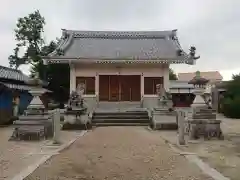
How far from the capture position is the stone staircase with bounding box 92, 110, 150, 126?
21.7m

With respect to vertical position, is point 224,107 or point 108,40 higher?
point 108,40

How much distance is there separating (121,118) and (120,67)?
6.16 meters

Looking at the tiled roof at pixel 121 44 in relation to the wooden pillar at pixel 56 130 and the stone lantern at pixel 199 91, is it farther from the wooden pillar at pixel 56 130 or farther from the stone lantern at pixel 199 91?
the wooden pillar at pixel 56 130

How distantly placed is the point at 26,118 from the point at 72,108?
5.39 m

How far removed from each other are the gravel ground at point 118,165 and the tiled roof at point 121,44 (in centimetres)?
1544

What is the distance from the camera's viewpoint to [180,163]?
29.5 feet

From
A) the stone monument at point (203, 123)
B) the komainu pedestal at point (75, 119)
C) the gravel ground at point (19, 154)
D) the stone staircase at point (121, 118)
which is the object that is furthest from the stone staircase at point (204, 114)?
the stone staircase at point (121, 118)

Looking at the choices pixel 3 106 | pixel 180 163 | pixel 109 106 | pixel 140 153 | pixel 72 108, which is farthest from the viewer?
pixel 109 106

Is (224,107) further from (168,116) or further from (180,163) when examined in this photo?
(180,163)

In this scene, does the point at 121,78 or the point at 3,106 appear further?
the point at 121,78

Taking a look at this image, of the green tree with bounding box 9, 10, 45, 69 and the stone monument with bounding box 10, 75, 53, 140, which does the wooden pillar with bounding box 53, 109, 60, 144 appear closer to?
the stone monument with bounding box 10, 75, 53, 140

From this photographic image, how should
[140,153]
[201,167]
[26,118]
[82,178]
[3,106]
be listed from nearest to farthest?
1. [82,178]
2. [201,167]
3. [140,153]
4. [26,118]
5. [3,106]

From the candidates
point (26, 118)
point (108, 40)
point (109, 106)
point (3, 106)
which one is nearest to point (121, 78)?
point (109, 106)

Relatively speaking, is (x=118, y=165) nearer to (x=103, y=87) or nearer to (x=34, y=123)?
(x=34, y=123)
